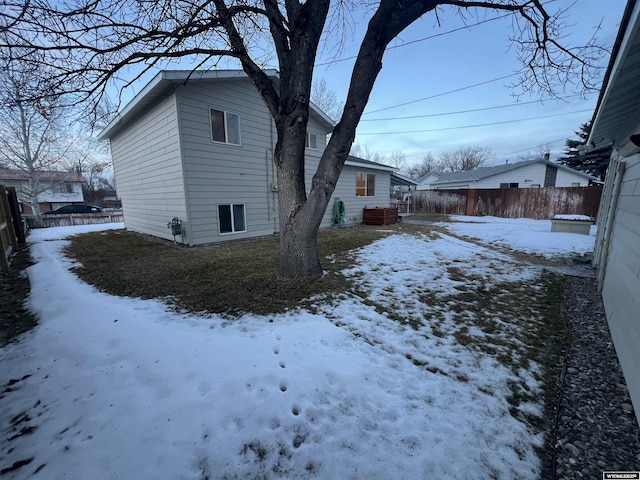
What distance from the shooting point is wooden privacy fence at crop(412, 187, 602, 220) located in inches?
561

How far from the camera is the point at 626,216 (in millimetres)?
3463

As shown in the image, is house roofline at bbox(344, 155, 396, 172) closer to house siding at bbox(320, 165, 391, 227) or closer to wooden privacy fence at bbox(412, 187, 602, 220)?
house siding at bbox(320, 165, 391, 227)

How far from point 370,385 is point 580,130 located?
37554 millimetres

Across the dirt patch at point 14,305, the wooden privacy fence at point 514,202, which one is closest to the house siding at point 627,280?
the dirt patch at point 14,305

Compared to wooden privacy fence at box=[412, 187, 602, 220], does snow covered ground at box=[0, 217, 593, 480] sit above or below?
below

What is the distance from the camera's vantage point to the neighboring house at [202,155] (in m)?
7.17

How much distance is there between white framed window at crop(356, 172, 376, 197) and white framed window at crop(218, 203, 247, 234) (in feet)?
22.3

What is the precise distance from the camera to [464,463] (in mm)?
1542

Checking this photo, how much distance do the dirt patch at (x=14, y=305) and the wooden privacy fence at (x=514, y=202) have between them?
2078 centimetres

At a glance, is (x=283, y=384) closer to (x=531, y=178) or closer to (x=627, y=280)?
Result: (x=627, y=280)

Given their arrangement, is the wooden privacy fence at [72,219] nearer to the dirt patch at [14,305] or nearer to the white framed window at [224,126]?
the dirt patch at [14,305]

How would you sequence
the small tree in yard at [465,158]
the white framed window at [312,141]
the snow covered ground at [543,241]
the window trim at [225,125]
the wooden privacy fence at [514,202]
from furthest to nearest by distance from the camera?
the small tree in yard at [465,158] < the wooden privacy fence at [514,202] < the white framed window at [312,141] < the window trim at [225,125] < the snow covered ground at [543,241]

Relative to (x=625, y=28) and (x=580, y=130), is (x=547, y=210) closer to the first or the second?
(x=625, y=28)

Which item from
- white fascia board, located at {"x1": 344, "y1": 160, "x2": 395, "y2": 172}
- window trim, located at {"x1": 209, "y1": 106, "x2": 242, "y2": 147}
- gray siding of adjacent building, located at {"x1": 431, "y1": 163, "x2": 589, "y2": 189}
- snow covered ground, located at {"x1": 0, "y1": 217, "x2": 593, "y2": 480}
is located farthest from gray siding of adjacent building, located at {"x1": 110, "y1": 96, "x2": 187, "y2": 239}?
gray siding of adjacent building, located at {"x1": 431, "y1": 163, "x2": 589, "y2": 189}
